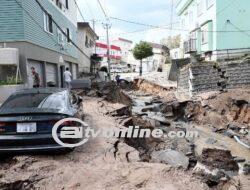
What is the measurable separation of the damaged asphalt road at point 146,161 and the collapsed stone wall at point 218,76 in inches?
152

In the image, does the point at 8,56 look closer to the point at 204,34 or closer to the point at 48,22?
the point at 48,22

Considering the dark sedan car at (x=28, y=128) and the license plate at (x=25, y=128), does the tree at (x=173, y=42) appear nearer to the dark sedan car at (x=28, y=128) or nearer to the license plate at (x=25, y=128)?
the dark sedan car at (x=28, y=128)

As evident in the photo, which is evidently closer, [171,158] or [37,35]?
[171,158]

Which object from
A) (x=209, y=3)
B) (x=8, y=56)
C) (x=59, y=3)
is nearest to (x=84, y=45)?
(x=59, y=3)

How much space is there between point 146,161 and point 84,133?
1.78m

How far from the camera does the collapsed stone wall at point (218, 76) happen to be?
22781mm

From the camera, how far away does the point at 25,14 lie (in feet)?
55.5

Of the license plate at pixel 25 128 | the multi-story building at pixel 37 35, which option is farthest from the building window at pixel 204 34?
the license plate at pixel 25 128

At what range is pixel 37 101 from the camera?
7.83 metres

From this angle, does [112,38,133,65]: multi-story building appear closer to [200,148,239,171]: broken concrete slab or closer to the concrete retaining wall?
the concrete retaining wall

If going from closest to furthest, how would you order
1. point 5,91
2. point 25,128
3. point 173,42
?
point 25,128 < point 5,91 < point 173,42

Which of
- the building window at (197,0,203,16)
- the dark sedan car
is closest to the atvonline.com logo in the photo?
the dark sedan car

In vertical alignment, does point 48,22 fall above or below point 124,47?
below

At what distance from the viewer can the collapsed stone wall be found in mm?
22781
